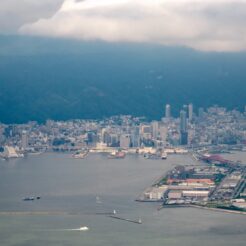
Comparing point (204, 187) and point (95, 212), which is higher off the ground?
point (204, 187)

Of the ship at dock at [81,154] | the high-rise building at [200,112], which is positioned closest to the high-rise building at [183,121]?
the high-rise building at [200,112]

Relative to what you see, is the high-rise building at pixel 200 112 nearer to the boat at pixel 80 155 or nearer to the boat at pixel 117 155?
the boat at pixel 117 155

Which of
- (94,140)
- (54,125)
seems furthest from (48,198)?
(54,125)

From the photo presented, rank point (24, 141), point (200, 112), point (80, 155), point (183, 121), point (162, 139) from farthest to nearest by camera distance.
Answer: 1. point (200, 112)
2. point (183, 121)
3. point (162, 139)
4. point (24, 141)
5. point (80, 155)

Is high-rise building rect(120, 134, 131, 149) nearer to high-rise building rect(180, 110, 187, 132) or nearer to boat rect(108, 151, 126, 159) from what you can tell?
boat rect(108, 151, 126, 159)

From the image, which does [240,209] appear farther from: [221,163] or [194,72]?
[194,72]

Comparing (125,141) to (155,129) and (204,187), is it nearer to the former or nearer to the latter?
(155,129)

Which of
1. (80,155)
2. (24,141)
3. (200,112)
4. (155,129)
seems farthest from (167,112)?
(80,155)

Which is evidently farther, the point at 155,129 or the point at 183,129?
the point at 183,129
